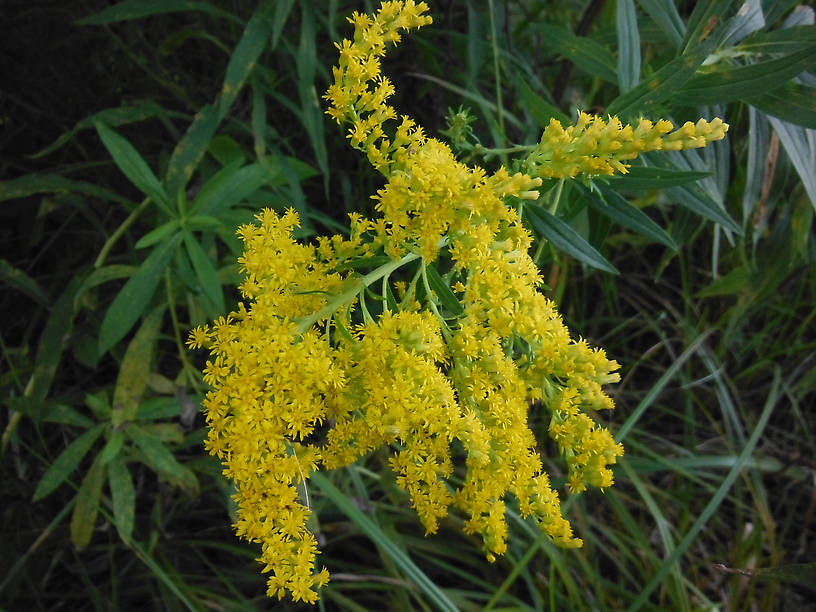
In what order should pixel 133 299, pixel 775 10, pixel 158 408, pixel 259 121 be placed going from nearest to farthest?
pixel 133 299 → pixel 775 10 → pixel 158 408 → pixel 259 121

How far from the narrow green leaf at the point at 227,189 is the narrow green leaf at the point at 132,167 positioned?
9 cm

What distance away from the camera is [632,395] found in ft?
9.50

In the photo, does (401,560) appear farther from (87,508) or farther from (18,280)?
(18,280)

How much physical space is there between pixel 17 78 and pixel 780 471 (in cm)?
306

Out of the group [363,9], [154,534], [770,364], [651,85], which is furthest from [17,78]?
[770,364]

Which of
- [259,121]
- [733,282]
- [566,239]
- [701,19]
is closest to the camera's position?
[566,239]

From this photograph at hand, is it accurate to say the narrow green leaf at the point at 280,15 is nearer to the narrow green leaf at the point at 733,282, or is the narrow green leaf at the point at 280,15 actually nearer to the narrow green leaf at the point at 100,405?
the narrow green leaf at the point at 100,405

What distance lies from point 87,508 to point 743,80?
6.55 ft

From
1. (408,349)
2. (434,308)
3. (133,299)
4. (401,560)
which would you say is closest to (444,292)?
(434,308)

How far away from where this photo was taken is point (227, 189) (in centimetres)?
196

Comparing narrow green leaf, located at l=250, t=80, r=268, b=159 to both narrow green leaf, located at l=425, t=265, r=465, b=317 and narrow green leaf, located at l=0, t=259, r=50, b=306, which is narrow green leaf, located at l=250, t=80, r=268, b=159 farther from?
narrow green leaf, located at l=425, t=265, r=465, b=317

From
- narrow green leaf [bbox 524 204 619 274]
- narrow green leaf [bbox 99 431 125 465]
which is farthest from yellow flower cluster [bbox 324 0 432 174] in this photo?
narrow green leaf [bbox 99 431 125 465]

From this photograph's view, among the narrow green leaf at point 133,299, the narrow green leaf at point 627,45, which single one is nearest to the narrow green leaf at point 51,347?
the narrow green leaf at point 133,299

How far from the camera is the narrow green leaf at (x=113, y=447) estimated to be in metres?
1.96
